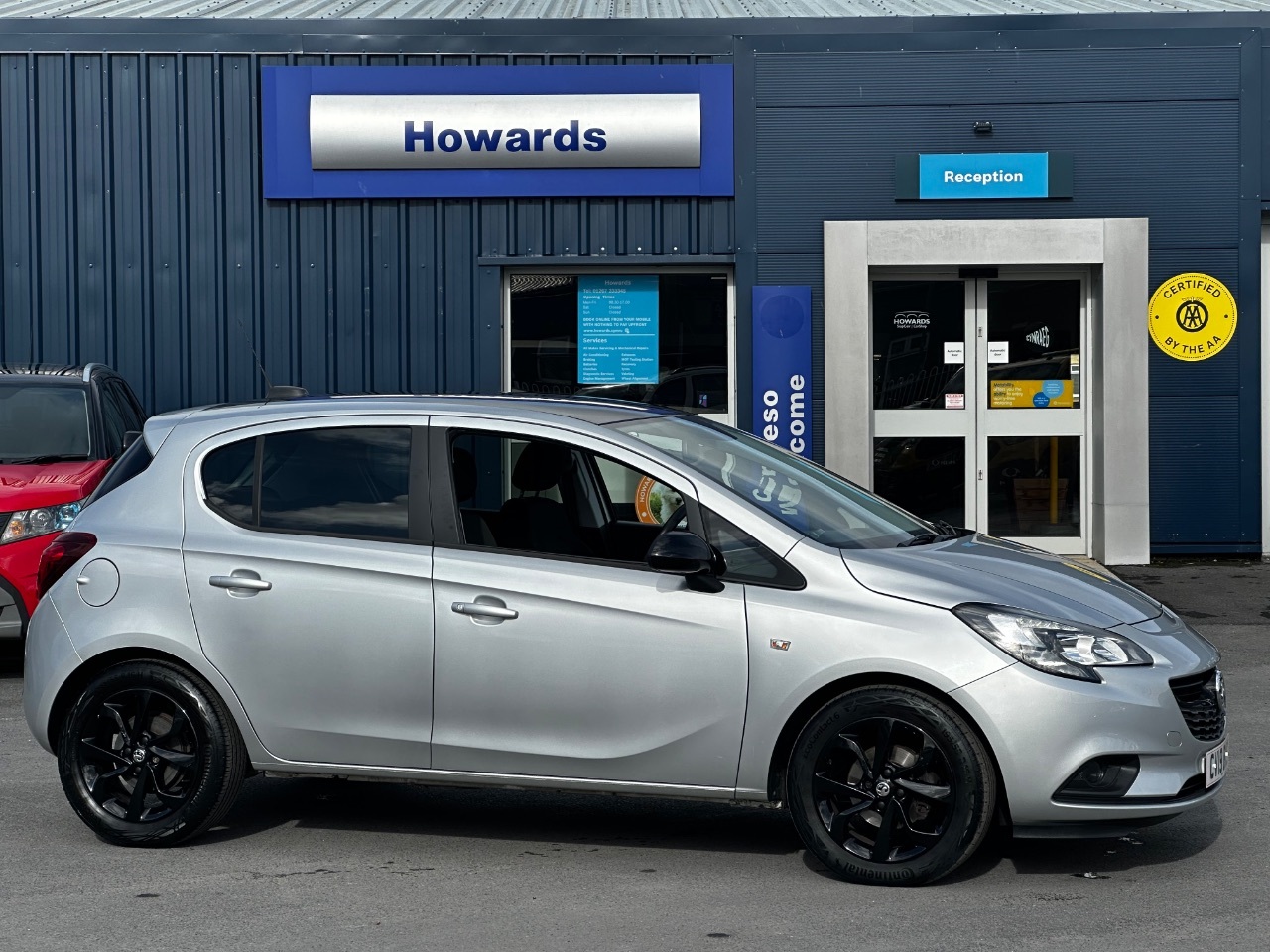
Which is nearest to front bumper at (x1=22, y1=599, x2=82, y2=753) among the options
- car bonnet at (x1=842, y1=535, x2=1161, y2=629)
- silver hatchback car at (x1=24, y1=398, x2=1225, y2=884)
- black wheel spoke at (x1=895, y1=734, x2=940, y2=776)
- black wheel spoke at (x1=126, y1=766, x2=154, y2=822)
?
silver hatchback car at (x1=24, y1=398, x2=1225, y2=884)

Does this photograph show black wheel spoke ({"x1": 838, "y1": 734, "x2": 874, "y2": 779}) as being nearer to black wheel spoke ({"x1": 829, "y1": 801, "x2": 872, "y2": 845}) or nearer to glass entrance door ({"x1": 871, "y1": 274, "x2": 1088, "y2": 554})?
black wheel spoke ({"x1": 829, "y1": 801, "x2": 872, "y2": 845})

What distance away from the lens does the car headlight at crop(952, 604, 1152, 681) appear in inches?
195

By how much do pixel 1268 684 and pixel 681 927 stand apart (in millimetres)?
5160

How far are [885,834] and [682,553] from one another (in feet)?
3.59

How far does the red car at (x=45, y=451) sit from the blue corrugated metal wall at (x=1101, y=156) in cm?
585

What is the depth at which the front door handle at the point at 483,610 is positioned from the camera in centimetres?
533

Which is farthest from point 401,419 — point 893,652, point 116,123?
point 116,123

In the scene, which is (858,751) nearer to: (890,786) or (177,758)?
(890,786)

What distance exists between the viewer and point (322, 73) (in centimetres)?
1361

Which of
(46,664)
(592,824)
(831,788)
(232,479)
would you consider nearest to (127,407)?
(46,664)

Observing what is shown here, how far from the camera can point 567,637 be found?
5273mm

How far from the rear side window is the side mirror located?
96 centimetres

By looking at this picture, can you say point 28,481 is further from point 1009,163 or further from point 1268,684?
point 1009,163

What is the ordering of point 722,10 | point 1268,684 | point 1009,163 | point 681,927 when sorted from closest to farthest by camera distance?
point 681,927 → point 1268,684 → point 1009,163 → point 722,10
